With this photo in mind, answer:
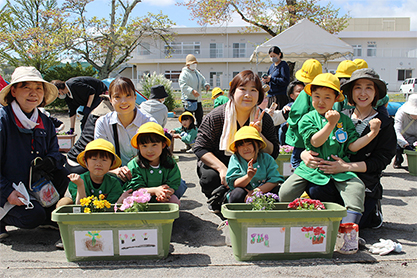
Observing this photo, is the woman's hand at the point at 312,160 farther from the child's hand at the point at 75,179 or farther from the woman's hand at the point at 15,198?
the woman's hand at the point at 15,198

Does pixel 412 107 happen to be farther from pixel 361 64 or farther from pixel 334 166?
pixel 334 166

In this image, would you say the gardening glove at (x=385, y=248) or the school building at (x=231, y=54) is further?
the school building at (x=231, y=54)

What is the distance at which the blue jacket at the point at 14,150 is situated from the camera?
2.83m

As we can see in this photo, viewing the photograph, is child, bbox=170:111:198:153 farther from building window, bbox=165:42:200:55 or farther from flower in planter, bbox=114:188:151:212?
building window, bbox=165:42:200:55

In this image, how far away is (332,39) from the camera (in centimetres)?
1002

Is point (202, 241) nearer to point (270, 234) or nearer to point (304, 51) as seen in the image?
point (270, 234)

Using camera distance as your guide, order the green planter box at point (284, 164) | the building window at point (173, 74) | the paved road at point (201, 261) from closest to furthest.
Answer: the paved road at point (201, 261) → the green planter box at point (284, 164) → the building window at point (173, 74)

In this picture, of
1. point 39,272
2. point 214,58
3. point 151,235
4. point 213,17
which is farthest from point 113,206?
point 214,58

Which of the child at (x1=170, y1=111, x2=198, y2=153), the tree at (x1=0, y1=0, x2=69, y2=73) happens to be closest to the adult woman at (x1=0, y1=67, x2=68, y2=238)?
the child at (x1=170, y1=111, x2=198, y2=153)

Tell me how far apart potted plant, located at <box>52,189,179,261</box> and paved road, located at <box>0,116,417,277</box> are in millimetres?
81

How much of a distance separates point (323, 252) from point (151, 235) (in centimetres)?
128

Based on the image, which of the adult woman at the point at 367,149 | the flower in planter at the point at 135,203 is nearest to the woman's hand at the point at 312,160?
the adult woman at the point at 367,149

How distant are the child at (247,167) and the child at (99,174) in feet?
3.18

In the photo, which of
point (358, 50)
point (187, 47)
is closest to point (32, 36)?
point (187, 47)
